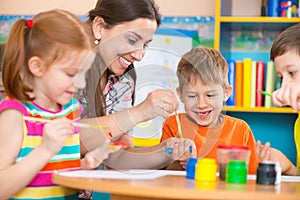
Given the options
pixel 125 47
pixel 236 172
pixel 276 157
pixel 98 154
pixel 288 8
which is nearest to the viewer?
pixel 236 172

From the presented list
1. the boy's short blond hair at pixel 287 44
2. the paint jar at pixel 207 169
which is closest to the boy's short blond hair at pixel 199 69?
the boy's short blond hair at pixel 287 44

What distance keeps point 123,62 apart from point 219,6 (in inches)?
53.8

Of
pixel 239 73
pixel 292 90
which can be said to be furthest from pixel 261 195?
pixel 239 73

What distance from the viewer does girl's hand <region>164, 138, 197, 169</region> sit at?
1.53m

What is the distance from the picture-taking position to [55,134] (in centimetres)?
128

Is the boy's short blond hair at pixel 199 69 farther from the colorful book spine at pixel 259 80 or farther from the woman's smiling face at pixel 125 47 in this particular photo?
the colorful book spine at pixel 259 80

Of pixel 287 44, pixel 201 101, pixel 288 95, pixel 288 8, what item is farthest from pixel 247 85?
pixel 288 95

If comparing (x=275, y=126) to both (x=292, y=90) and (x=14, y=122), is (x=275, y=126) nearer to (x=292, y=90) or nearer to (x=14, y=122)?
(x=292, y=90)

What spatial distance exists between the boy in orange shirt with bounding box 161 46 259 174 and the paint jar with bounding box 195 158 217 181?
288mm

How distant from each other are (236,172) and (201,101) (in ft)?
1.13

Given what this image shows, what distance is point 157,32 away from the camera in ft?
5.19

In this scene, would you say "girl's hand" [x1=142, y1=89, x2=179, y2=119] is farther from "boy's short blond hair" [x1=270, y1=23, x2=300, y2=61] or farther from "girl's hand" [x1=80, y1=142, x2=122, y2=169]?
"boy's short blond hair" [x1=270, y1=23, x2=300, y2=61]

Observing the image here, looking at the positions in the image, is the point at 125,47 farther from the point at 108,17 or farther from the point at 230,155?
the point at 230,155

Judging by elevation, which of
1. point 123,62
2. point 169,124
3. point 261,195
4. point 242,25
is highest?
point 242,25
